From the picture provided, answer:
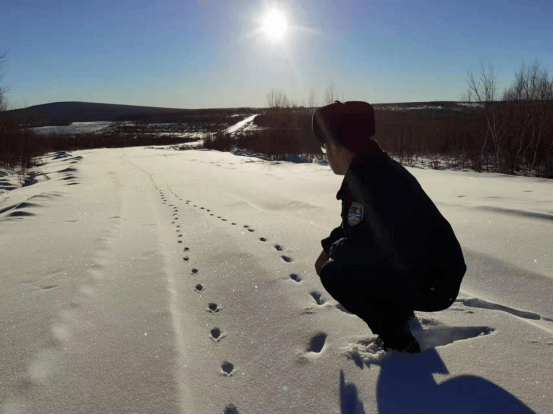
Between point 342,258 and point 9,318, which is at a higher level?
point 342,258

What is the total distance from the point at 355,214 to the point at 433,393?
0.70 metres

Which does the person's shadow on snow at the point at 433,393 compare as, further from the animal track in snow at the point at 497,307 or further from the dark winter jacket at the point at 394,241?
the animal track in snow at the point at 497,307

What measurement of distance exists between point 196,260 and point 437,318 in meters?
1.88

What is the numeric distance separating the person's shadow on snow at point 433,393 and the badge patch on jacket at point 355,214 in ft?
1.98

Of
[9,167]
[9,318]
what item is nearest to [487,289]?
[9,318]

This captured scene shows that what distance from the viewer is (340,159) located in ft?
5.14

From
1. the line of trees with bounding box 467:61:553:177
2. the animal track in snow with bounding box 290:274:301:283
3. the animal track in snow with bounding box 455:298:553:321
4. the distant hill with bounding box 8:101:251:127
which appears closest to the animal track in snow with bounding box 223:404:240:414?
the animal track in snow with bounding box 290:274:301:283

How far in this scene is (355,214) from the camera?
4.72 feet

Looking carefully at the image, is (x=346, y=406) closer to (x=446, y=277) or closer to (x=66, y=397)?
(x=446, y=277)

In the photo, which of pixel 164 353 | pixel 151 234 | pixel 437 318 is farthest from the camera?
pixel 151 234

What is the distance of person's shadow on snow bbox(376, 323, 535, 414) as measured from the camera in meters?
1.28

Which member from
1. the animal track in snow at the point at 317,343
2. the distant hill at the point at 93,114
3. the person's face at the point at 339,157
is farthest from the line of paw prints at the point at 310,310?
the distant hill at the point at 93,114

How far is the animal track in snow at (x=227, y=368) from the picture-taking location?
155cm

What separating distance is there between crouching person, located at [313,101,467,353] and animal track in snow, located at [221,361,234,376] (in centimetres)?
53
